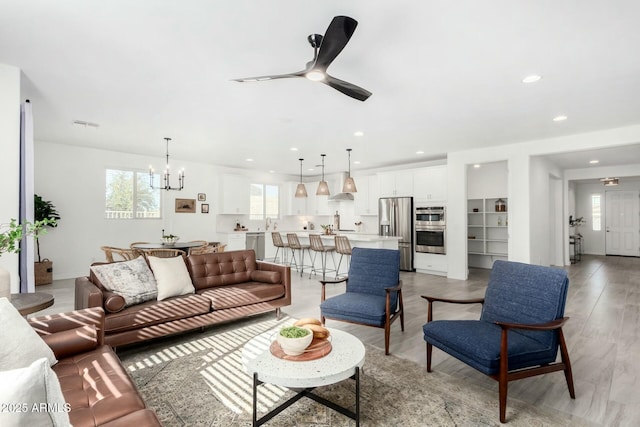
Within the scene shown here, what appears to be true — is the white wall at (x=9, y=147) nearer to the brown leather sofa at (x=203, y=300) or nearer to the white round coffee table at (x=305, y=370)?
the brown leather sofa at (x=203, y=300)

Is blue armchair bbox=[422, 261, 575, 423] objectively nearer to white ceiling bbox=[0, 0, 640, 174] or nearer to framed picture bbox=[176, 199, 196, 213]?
white ceiling bbox=[0, 0, 640, 174]

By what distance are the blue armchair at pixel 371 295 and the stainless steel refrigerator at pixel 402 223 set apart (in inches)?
165

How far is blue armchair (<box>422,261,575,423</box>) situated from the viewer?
214 cm

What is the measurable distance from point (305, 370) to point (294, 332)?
0.82 ft

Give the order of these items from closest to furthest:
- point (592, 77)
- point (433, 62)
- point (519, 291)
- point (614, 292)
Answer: point (519, 291)
point (433, 62)
point (592, 77)
point (614, 292)

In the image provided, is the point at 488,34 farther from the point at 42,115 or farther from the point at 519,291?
the point at 42,115

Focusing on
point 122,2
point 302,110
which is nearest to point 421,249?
point 302,110

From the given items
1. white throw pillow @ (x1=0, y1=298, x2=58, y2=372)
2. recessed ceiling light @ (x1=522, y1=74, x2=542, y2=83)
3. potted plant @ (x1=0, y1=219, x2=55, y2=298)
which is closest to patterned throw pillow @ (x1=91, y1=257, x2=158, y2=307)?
potted plant @ (x1=0, y1=219, x2=55, y2=298)

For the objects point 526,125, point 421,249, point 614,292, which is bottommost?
point 614,292

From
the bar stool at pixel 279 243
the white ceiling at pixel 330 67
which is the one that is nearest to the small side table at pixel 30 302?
the white ceiling at pixel 330 67

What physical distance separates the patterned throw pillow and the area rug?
0.52 m

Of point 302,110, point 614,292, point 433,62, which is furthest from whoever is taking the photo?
point 614,292

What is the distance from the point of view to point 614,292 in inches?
221

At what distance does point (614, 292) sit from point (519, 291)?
4675 millimetres
